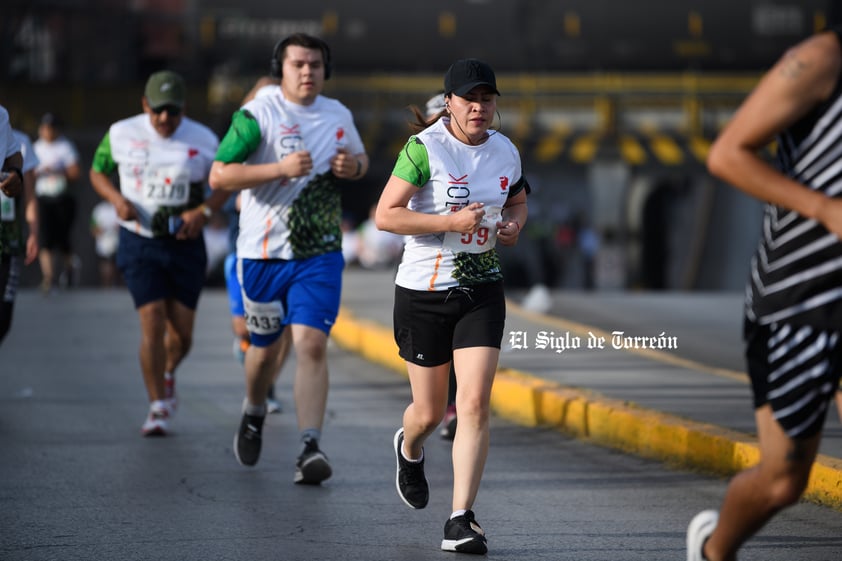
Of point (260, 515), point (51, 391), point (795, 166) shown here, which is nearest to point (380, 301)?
point (51, 391)

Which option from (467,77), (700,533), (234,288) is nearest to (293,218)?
(467,77)

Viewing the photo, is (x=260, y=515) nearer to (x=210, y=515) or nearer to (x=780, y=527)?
Result: (x=210, y=515)

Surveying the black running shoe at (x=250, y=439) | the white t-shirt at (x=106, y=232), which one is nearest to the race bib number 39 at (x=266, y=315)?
the black running shoe at (x=250, y=439)

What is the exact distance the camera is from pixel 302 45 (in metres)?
7.54

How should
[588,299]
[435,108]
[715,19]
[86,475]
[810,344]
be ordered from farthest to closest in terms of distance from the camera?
[715,19]
[588,299]
[435,108]
[86,475]
[810,344]

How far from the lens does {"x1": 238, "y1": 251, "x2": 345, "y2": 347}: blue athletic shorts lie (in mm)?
7449

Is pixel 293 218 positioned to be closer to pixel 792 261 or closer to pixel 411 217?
pixel 411 217

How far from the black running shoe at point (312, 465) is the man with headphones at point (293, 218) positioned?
4cm

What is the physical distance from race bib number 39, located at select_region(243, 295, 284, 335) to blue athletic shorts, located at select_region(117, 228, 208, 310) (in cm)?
145

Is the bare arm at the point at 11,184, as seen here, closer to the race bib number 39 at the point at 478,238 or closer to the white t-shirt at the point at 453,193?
the white t-shirt at the point at 453,193

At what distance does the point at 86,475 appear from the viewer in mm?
7637

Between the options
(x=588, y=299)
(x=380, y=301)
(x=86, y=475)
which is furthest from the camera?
(x=588, y=299)

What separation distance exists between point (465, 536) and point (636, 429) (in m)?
2.84

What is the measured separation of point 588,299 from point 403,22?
20683mm
